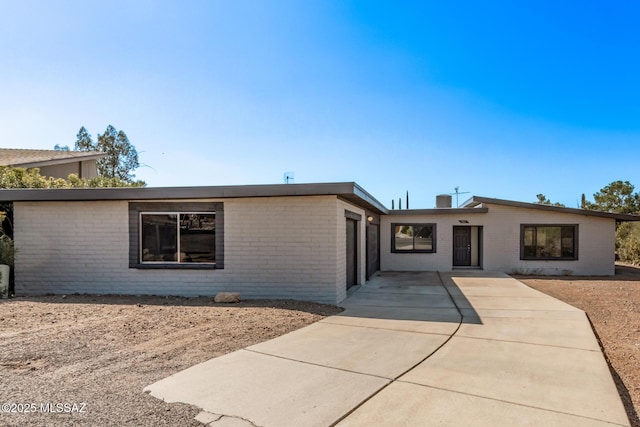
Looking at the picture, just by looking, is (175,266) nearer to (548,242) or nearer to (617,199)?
(548,242)

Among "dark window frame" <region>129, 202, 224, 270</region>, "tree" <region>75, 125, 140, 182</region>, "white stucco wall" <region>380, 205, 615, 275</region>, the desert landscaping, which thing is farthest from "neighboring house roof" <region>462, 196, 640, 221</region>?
"tree" <region>75, 125, 140, 182</region>

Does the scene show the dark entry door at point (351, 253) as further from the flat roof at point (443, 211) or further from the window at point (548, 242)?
the window at point (548, 242)

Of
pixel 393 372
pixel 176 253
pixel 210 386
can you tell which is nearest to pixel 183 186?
pixel 176 253

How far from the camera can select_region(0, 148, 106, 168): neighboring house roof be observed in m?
15.5

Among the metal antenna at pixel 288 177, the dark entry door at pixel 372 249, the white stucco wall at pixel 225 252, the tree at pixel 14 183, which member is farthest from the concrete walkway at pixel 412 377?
the tree at pixel 14 183

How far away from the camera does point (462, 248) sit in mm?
17906

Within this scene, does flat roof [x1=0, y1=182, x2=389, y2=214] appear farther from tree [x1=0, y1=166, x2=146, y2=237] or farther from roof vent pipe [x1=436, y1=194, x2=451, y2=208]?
roof vent pipe [x1=436, y1=194, x2=451, y2=208]

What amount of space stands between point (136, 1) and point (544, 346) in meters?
10.6

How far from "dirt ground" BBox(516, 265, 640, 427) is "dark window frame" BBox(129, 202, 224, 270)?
295 inches

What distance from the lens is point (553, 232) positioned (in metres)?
16.1

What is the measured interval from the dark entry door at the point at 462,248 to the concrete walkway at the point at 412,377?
35.3ft

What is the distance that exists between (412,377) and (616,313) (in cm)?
652

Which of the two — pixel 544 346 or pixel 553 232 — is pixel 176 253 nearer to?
pixel 544 346

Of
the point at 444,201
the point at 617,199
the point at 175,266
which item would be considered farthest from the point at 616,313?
the point at 617,199
